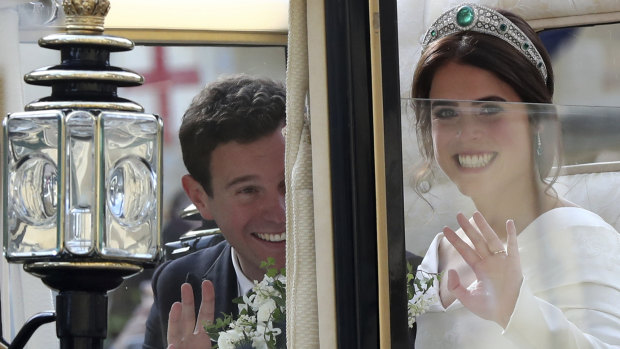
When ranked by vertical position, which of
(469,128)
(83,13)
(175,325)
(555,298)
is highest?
(83,13)

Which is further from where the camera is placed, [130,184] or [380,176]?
[380,176]

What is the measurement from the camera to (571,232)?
4.85ft

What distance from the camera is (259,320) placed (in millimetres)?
1842

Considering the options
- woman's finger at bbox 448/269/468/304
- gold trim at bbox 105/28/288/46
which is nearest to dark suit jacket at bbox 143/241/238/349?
gold trim at bbox 105/28/288/46

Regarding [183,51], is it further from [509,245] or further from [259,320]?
[509,245]

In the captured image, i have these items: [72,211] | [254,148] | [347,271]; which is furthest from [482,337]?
[254,148]

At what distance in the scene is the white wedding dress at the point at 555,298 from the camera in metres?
1.39

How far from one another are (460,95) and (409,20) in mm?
134

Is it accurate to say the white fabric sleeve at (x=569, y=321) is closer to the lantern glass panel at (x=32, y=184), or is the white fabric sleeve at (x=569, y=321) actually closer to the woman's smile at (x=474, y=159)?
the woman's smile at (x=474, y=159)

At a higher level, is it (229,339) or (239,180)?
→ (239,180)

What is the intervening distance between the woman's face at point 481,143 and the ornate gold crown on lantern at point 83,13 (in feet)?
1.54

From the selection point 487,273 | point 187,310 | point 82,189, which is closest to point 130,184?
point 82,189

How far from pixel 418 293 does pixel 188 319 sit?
82cm

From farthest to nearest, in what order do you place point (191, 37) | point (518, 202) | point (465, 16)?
point (191, 37)
point (465, 16)
point (518, 202)
